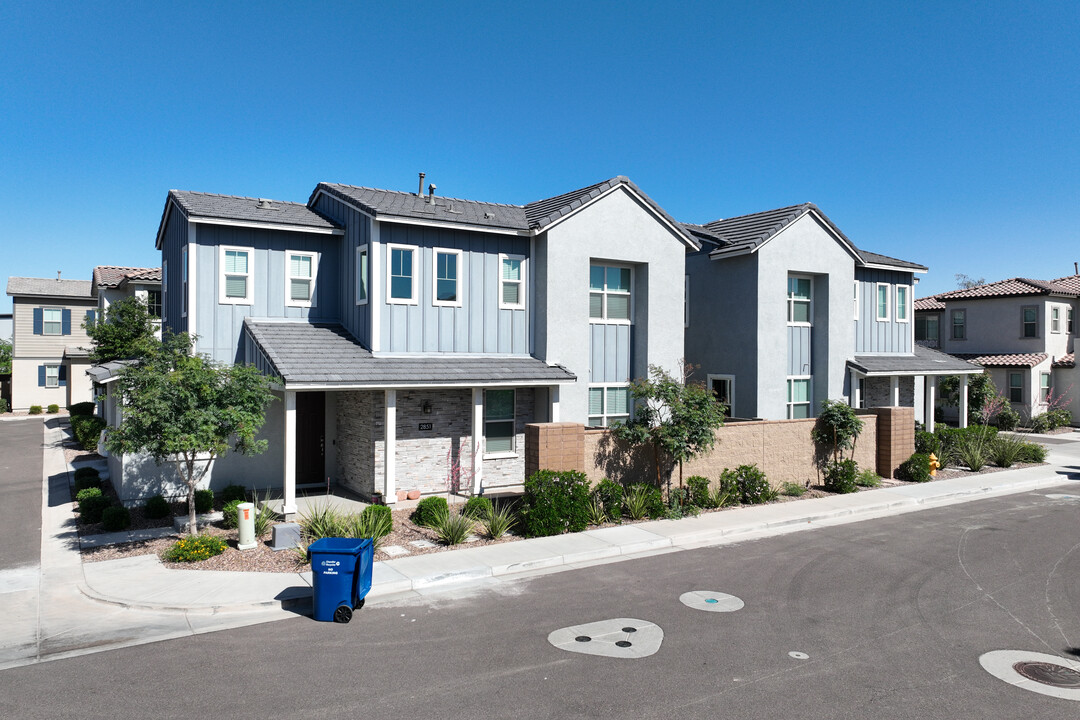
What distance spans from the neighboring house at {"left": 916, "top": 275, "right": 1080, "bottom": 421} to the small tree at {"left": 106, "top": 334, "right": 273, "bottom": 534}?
34011mm

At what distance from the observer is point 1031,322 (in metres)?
35.0

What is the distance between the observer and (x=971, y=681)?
7562 millimetres

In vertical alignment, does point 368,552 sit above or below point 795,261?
below

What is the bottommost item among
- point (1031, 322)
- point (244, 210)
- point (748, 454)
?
point (748, 454)

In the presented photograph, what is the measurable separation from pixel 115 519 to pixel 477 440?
23.9 feet

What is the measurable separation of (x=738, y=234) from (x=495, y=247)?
856 centimetres

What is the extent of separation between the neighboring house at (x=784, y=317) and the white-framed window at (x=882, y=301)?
0.48 metres

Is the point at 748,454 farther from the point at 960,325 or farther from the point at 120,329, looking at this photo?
the point at 960,325

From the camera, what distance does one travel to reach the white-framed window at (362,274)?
17.0 m

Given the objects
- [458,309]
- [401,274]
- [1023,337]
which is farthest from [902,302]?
[401,274]

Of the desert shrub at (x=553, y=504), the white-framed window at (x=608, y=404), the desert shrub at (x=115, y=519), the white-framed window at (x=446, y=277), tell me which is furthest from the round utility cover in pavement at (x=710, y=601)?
the desert shrub at (x=115, y=519)

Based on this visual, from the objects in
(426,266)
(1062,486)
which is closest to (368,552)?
(426,266)

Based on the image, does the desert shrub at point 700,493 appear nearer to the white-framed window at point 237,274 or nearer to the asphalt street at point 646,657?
the asphalt street at point 646,657

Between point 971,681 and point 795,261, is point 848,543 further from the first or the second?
point 795,261
